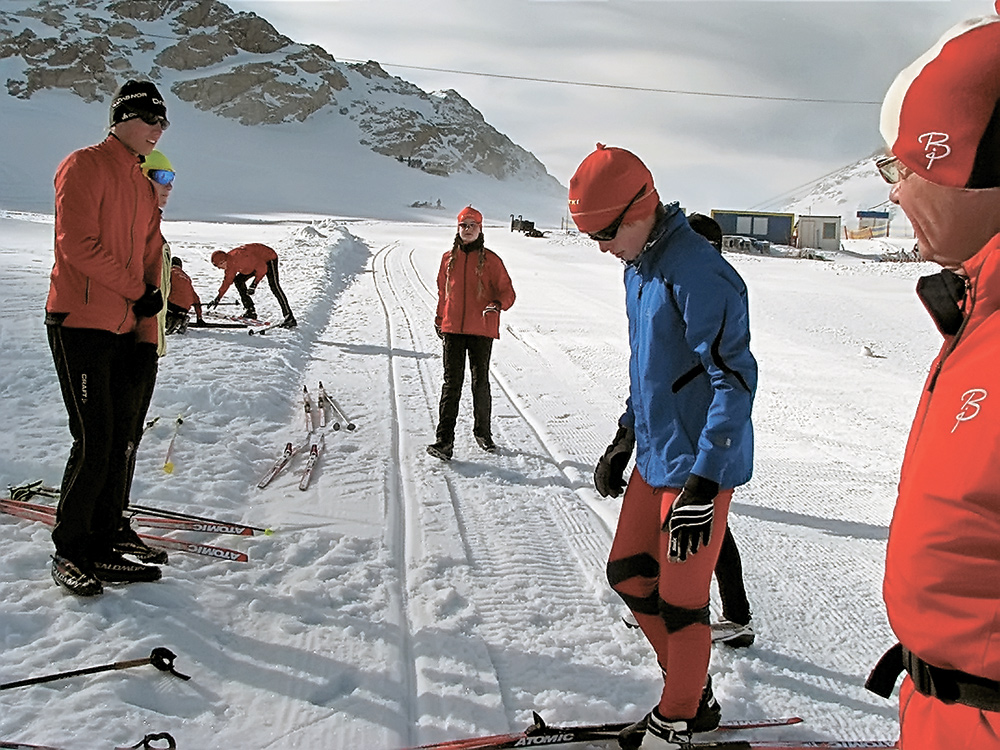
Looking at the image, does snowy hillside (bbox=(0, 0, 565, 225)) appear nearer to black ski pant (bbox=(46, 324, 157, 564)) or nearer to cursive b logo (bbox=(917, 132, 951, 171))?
black ski pant (bbox=(46, 324, 157, 564))

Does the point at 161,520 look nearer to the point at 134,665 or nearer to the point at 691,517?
the point at 134,665

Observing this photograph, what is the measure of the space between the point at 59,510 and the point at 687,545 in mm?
2794

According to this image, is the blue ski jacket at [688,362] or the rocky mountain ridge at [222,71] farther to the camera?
the rocky mountain ridge at [222,71]

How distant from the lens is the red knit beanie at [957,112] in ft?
3.62

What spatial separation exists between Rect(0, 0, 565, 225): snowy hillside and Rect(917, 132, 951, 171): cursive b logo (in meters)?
60.4

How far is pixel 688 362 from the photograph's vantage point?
7.80 ft

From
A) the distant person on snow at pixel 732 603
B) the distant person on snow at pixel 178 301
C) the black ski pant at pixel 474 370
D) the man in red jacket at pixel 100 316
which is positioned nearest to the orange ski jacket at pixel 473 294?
the black ski pant at pixel 474 370

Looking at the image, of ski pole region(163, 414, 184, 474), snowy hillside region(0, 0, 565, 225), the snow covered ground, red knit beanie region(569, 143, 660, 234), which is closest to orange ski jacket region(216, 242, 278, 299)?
the snow covered ground

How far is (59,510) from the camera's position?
3.37 meters

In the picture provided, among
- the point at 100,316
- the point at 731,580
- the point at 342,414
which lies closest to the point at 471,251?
the point at 342,414

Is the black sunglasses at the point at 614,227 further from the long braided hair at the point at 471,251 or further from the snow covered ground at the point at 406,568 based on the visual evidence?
the long braided hair at the point at 471,251

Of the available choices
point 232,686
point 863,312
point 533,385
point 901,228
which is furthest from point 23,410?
point 901,228

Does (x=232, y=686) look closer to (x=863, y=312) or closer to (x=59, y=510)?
(x=59, y=510)

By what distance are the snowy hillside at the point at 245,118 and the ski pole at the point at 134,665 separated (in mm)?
58421
